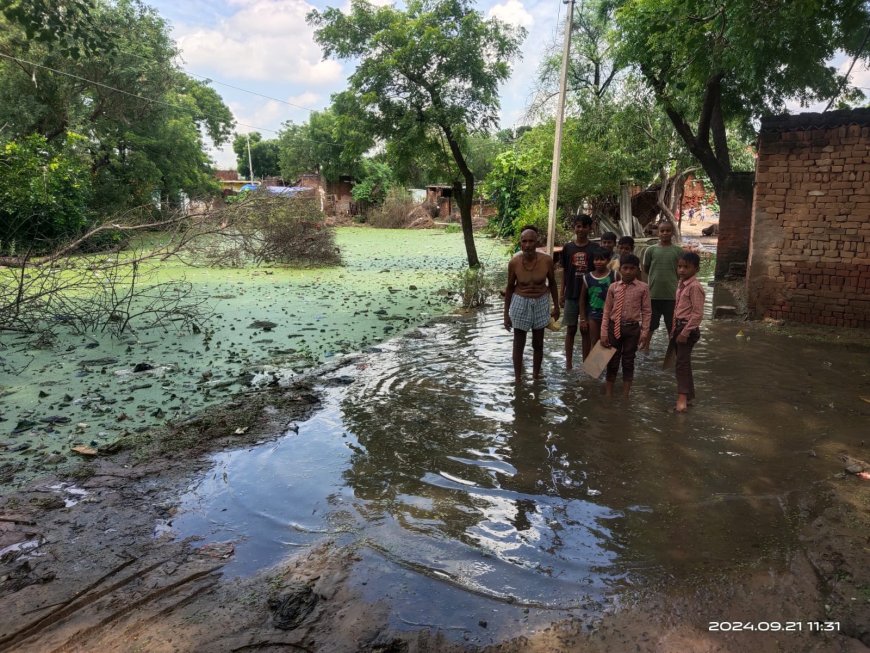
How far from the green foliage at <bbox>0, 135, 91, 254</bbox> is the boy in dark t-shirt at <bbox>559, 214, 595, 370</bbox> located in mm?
11318

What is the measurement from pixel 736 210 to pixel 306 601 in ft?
43.3

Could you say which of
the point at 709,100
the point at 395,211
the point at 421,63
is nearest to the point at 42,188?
the point at 421,63

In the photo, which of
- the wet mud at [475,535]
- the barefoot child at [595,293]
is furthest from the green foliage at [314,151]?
the wet mud at [475,535]

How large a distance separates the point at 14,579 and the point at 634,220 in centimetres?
2401

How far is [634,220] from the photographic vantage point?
23.7 m

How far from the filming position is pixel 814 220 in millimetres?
7641

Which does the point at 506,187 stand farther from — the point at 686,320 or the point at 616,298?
the point at 686,320

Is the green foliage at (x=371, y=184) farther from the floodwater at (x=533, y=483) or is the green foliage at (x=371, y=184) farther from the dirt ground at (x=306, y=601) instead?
the dirt ground at (x=306, y=601)

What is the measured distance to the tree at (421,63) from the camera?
12680 millimetres

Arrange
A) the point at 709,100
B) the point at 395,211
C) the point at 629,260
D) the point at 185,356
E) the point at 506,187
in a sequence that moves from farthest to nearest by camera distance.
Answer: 1. the point at 395,211
2. the point at 506,187
3. the point at 709,100
4. the point at 185,356
5. the point at 629,260

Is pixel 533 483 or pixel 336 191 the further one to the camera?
pixel 336 191

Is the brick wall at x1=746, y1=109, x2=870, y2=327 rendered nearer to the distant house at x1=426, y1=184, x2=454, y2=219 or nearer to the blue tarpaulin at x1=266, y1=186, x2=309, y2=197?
the blue tarpaulin at x1=266, y1=186, x2=309, y2=197

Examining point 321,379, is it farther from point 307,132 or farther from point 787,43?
point 307,132

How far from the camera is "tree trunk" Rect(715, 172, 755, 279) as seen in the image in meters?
12.8
